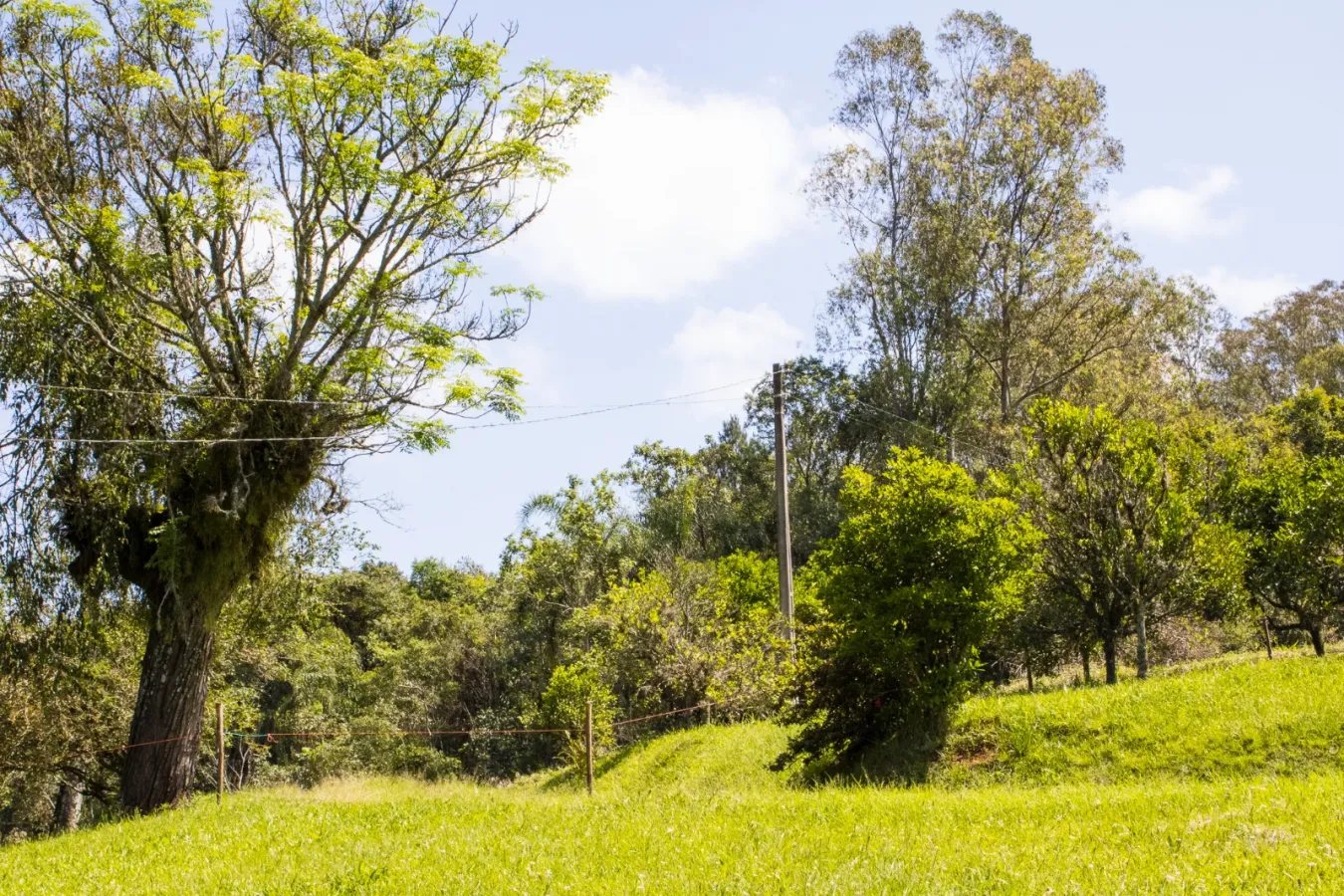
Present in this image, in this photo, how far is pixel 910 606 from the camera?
13.0 m

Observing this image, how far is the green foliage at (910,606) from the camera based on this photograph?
13.0 metres

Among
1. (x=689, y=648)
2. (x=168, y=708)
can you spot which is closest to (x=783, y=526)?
(x=689, y=648)

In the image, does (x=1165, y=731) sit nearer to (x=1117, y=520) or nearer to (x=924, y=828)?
(x=924, y=828)

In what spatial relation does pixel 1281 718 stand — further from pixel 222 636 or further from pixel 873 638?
pixel 222 636

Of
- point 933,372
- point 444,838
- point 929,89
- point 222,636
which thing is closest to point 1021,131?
point 929,89

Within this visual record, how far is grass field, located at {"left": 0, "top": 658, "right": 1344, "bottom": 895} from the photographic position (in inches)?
255

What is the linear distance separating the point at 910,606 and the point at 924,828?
17.5 feet

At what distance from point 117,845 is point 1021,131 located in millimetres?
28409

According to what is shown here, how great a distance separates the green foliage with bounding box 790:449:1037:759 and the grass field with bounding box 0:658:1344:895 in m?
0.79

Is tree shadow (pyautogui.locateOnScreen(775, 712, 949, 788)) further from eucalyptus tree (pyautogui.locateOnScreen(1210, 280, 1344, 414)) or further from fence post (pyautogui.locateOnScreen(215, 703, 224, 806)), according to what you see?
eucalyptus tree (pyautogui.locateOnScreen(1210, 280, 1344, 414))

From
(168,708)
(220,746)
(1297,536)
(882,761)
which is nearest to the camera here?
(220,746)

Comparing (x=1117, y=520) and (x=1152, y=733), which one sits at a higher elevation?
(x=1117, y=520)

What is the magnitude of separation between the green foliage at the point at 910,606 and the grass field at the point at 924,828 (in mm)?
794

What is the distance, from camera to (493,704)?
38188 millimetres
